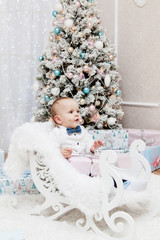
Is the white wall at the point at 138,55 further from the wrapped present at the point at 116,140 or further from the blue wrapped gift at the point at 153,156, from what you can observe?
the wrapped present at the point at 116,140

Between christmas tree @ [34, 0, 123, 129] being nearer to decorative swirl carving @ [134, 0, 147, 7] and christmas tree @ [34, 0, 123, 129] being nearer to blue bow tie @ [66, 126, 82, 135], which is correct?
decorative swirl carving @ [134, 0, 147, 7]

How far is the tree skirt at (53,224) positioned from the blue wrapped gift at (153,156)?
38.9 inches

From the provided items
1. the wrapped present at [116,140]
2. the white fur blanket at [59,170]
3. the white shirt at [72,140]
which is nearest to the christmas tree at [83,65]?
the wrapped present at [116,140]

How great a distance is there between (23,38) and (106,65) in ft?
4.19

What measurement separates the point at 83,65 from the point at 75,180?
6.06 feet

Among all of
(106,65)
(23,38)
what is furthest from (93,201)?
(23,38)

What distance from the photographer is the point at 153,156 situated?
3.16 meters

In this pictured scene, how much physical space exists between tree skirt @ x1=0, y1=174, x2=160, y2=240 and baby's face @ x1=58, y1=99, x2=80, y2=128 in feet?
1.91

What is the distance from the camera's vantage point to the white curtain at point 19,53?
154 inches

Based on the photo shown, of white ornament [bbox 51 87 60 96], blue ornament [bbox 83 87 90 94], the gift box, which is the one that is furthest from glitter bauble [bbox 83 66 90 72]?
the gift box

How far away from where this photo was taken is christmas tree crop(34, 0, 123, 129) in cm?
330

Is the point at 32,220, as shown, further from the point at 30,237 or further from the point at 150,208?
the point at 150,208

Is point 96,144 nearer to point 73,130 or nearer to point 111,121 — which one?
point 73,130

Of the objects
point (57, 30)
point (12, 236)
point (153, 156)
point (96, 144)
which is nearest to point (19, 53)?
point (57, 30)
